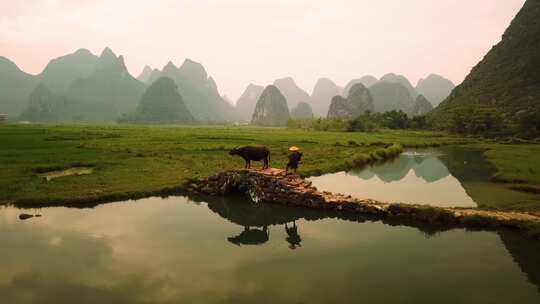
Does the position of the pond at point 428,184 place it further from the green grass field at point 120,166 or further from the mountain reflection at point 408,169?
the green grass field at point 120,166

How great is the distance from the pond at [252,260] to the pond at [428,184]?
5.19 m

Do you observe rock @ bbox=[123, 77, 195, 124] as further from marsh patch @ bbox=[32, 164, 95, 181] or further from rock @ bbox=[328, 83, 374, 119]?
marsh patch @ bbox=[32, 164, 95, 181]

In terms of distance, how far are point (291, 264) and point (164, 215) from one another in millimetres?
6994

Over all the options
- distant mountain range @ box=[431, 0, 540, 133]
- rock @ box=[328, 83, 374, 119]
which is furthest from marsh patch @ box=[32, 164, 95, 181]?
rock @ box=[328, 83, 374, 119]

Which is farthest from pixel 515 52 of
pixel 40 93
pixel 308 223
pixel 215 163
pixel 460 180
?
pixel 40 93

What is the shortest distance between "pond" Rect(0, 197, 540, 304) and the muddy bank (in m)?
0.64

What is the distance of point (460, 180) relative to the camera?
2367 centimetres

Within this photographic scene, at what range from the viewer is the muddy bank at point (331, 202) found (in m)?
13.4

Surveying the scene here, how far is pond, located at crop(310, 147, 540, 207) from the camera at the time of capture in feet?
59.3

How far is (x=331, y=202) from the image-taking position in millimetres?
15633

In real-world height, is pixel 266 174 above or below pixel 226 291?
above

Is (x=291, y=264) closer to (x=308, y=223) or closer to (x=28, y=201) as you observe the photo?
(x=308, y=223)

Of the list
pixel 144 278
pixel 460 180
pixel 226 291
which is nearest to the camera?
pixel 226 291

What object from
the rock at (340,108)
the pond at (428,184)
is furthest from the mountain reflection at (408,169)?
the rock at (340,108)
